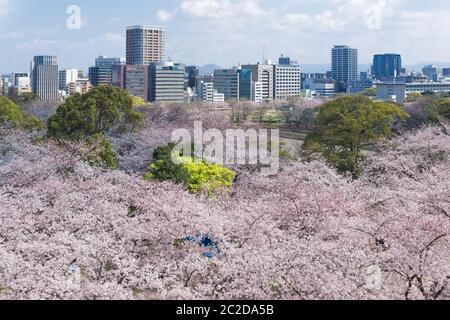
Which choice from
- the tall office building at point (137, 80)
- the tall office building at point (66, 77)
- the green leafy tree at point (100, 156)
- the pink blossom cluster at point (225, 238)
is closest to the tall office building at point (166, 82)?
the tall office building at point (137, 80)

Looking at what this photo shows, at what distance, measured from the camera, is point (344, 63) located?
6038 inches

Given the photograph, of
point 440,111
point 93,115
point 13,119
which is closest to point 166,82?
point 440,111

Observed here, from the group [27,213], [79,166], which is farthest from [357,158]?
[27,213]

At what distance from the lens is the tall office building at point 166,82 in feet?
273

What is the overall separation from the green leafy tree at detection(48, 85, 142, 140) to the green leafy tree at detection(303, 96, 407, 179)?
8300mm

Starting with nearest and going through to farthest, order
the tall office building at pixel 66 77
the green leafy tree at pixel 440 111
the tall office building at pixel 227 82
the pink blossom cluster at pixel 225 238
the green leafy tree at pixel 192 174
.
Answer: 1. the pink blossom cluster at pixel 225 238
2. the green leafy tree at pixel 192 174
3. the green leafy tree at pixel 440 111
4. the tall office building at pixel 227 82
5. the tall office building at pixel 66 77

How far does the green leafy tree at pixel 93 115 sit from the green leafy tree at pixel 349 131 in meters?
8.30

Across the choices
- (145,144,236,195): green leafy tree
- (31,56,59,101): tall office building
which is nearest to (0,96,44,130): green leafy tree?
(145,144,236,195): green leafy tree

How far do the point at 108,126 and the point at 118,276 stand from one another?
1559 centimetres

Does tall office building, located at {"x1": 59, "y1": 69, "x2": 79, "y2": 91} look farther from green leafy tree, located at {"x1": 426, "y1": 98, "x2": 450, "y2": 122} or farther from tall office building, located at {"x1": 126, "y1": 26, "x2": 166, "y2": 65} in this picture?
green leafy tree, located at {"x1": 426, "y1": 98, "x2": 450, "y2": 122}

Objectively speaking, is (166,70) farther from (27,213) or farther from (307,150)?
(27,213)

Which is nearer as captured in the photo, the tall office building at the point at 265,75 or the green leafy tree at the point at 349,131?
the green leafy tree at the point at 349,131

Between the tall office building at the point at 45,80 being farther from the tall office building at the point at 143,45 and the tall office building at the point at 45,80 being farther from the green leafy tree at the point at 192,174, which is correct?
the green leafy tree at the point at 192,174

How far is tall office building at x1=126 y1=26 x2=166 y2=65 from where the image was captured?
123 m
